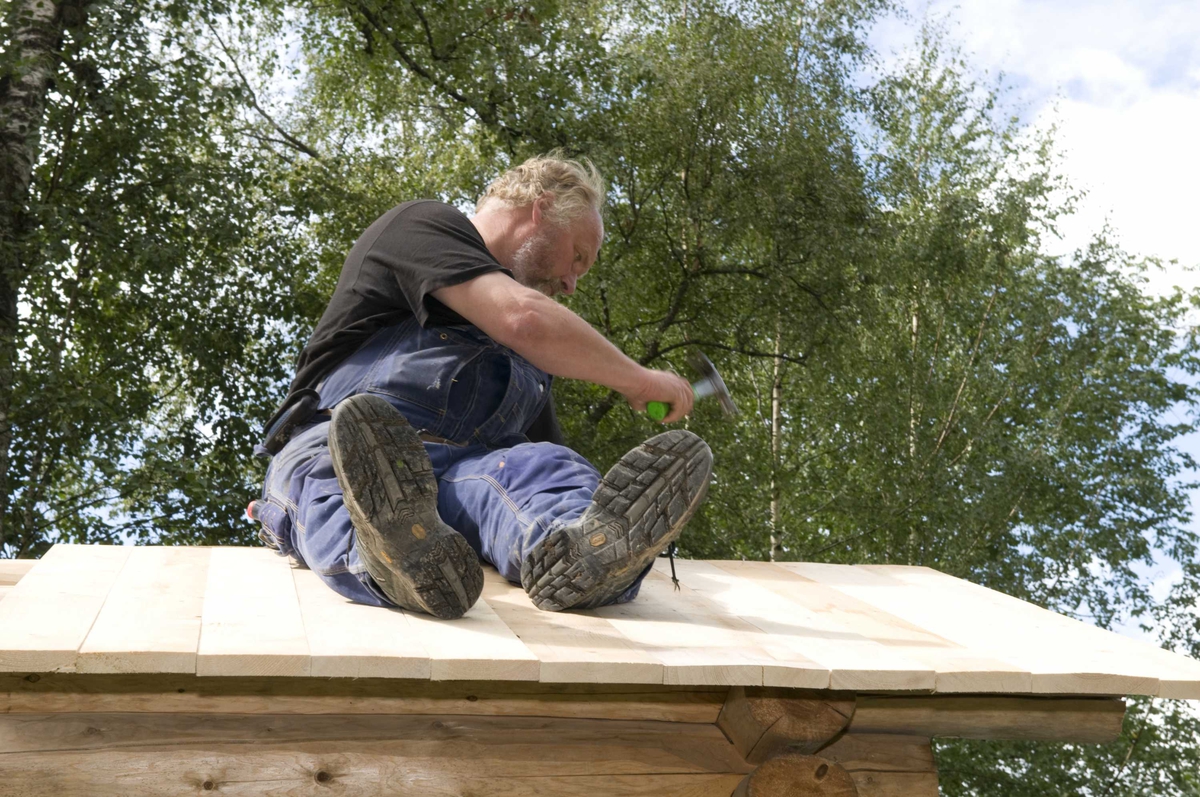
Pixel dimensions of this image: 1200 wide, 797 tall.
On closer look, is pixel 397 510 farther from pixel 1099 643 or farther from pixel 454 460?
pixel 1099 643

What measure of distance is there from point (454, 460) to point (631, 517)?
26.8 inches

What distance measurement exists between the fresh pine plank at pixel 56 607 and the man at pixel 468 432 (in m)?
0.37

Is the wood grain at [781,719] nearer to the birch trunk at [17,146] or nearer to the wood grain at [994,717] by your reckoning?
the wood grain at [994,717]

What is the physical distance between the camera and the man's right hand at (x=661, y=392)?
2.34 m

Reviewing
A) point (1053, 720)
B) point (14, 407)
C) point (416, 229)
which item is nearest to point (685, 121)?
point (14, 407)

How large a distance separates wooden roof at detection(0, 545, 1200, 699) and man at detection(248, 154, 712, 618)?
0.34ft

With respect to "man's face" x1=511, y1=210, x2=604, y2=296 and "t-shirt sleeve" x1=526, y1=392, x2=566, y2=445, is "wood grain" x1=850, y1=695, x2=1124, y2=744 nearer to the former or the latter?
"t-shirt sleeve" x1=526, y1=392, x2=566, y2=445

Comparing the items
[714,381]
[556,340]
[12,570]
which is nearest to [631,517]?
[556,340]

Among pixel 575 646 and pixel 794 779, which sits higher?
pixel 575 646

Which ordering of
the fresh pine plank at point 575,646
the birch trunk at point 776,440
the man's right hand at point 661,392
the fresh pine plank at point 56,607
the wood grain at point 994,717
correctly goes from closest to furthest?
the fresh pine plank at point 56,607 < the fresh pine plank at point 575,646 < the wood grain at point 994,717 < the man's right hand at point 661,392 < the birch trunk at point 776,440

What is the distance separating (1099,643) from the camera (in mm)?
2377

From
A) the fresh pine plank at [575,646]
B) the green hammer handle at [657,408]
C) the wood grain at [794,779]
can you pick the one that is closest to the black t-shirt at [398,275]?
the green hammer handle at [657,408]

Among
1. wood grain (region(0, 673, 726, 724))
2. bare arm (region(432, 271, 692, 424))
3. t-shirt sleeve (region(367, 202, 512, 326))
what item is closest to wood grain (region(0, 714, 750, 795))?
wood grain (region(0, 673, 726, 724))

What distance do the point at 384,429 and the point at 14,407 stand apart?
442cm
